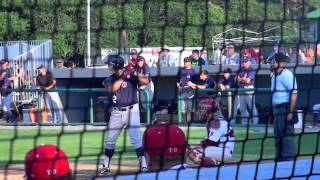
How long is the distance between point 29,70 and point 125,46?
25.1 ft

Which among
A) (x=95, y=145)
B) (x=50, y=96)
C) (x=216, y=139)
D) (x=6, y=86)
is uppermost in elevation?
(x=6, y=86)

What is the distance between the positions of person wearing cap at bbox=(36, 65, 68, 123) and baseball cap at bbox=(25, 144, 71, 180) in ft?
25.0

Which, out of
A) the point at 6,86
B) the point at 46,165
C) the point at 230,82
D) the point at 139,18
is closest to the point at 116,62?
the point at 139,18

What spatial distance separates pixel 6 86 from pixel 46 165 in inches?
399

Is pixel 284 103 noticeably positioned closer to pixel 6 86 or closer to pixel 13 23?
pixel 13 23

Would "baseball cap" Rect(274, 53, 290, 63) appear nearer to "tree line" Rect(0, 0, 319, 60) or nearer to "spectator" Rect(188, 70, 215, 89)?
"tree line" Rect(0, 0, 319, 60)

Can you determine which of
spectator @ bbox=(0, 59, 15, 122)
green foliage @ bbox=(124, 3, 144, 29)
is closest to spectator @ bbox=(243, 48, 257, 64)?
green foliage @ bbox=(124, 3, 144, 29)

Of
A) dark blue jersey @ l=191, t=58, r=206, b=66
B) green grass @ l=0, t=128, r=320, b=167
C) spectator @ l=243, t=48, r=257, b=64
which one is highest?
spectator @ l=243, t=48, r=257, b=64

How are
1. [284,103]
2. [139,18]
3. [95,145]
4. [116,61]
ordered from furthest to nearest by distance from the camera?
[95,145], [116,61], [284,103], [139,18]

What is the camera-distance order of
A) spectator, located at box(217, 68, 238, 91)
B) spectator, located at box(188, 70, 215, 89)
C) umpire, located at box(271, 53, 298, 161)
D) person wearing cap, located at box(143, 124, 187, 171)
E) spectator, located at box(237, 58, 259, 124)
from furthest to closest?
spectator, located at box(217, 68, 238, 91), spectator, located at box(188, 70, 215, 89), spectator, located at box(237, 58, 259, 124), umpire, located at box(271, 53, 298, 161), person wearing cap, located at box(143, 124, 187, 171)

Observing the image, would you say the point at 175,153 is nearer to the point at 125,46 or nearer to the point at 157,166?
the point at 157,166

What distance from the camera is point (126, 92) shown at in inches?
348

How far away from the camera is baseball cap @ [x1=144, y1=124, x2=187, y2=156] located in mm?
3932

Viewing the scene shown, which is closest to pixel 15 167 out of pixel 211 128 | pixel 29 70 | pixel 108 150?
pixel 108 150
